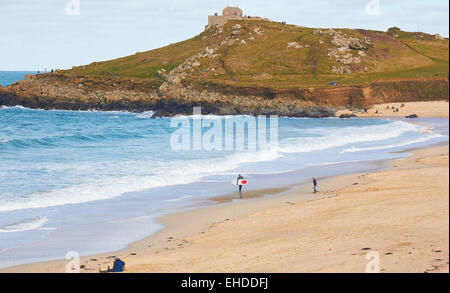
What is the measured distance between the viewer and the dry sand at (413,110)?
227 feet

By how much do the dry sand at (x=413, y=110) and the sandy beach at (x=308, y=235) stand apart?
46677 millimetres

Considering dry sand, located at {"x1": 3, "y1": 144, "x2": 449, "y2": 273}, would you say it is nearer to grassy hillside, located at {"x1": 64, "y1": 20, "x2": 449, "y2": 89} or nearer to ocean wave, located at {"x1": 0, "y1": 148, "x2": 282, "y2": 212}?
ocean wave, located at {"x1": 0, "y1": 148, "x2": 282, "y2": 212}

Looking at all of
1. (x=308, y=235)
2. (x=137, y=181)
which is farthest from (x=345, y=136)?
(x=308, y=235)

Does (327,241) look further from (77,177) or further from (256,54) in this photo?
(256,54)

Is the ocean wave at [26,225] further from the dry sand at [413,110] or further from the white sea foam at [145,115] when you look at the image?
the dry sand at [413,110]

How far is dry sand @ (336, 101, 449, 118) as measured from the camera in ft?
227

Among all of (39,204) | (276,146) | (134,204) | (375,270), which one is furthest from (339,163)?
(375,270)

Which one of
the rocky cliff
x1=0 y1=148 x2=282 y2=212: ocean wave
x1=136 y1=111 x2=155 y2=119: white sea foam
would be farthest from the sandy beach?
x1=136 y1=111 x2=155 y2=119: white sea foam

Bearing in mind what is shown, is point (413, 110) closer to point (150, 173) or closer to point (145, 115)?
point (145, 115)

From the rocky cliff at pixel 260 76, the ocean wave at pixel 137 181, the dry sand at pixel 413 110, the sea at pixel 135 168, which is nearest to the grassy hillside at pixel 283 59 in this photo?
the rocky cliff at pixel 260 76

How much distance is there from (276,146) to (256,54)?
208 feet

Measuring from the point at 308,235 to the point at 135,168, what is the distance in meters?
17.7

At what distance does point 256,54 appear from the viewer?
104125 millimetres

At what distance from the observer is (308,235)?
646 inches
